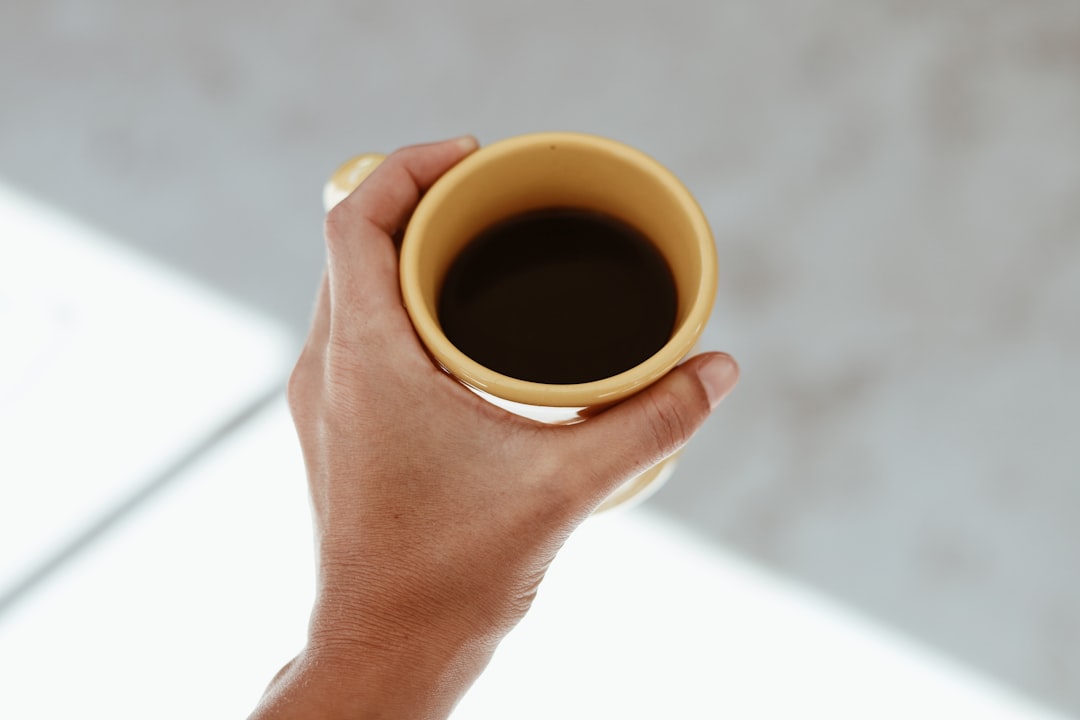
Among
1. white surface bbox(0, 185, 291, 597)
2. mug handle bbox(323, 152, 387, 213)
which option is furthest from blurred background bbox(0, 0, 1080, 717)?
mug handle bbox(323, 152, 387, 213)

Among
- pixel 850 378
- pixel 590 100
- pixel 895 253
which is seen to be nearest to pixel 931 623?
pixel 850 378

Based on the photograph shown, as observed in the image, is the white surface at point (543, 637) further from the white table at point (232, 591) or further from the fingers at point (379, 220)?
the fingers at point (379, 220)

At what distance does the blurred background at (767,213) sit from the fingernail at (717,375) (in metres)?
0.29

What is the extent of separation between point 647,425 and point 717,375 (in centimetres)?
5

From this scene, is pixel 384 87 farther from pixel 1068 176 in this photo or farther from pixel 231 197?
pixel 1068 176

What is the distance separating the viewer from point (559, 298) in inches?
20.6

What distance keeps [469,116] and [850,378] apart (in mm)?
425

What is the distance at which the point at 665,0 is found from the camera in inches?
34.4

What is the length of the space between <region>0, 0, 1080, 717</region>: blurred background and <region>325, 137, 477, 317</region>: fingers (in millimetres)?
324

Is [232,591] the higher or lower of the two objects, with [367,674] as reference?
lower

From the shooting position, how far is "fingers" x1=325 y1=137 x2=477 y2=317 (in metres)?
0.47

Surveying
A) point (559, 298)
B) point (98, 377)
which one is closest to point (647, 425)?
point (559, 298)

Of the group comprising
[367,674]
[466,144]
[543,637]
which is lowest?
[543,637]

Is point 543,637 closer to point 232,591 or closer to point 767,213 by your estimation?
point 232,591
